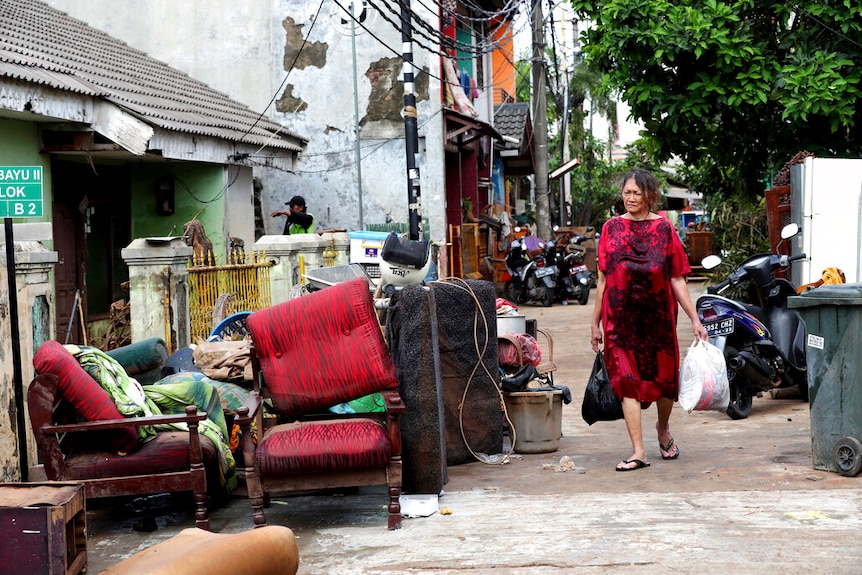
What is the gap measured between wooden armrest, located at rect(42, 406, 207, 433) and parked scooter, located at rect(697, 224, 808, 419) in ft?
15.7

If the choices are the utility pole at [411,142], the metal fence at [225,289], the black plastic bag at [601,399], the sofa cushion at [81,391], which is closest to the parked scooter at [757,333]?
the black plastic bag at [601,399]

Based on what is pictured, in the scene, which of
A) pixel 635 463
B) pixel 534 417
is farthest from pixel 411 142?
pixel 635 463

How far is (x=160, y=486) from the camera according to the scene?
5574mm

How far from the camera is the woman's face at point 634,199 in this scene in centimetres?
678

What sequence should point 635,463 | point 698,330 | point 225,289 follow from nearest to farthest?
point 635,463, point 698,330, point 225,289

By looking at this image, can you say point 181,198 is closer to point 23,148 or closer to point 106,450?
point 23,148

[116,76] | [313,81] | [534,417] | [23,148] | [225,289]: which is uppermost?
[313,81]

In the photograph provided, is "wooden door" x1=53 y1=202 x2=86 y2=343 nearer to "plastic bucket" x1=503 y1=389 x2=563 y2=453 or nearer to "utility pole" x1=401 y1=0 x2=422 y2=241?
"utility pole" x1=401 y1=0 x2=422 y2=241

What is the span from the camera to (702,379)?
683 cm

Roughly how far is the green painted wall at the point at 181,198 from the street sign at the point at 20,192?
9.08m

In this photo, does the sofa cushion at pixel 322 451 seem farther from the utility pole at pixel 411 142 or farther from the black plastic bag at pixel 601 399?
the utility pole at pixel 411 142

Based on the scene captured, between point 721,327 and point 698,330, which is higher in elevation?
point 698,330

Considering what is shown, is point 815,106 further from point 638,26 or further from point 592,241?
point 592,241

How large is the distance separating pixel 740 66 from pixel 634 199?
5.85 meters
